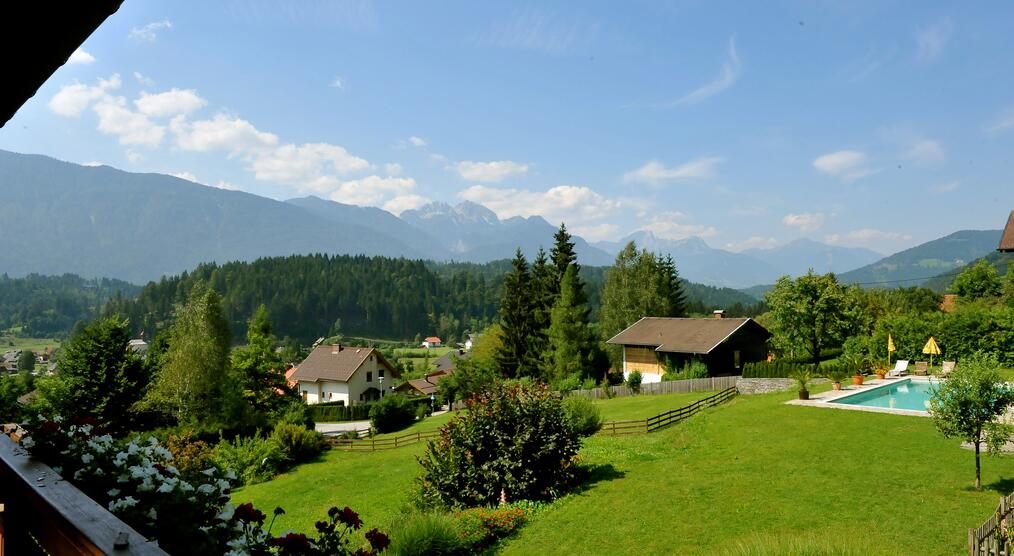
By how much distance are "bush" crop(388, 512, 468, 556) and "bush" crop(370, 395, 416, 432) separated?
32471mm

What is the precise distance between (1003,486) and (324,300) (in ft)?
562

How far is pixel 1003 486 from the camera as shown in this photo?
1611cm

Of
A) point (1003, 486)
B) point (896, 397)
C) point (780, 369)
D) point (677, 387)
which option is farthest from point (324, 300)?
point (1003, 486)

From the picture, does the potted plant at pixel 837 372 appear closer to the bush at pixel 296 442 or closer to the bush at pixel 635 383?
the bush at pixel 635 383

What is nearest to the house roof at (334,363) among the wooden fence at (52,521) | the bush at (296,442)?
the bush at (296,442)

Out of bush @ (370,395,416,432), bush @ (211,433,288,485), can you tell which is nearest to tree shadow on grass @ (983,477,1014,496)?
bush @ (211,433,288,485)

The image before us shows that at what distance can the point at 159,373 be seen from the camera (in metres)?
37.4

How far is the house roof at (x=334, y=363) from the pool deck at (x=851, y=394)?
5102 centimetres

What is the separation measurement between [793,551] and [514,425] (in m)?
11.0

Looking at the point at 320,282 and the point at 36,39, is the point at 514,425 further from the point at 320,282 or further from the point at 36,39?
the point at 320,282

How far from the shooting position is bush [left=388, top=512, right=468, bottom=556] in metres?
13.7

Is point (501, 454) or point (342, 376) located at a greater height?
point (501, 454)

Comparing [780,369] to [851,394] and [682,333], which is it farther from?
[682,333]


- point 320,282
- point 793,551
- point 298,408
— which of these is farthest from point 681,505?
point 320,282
